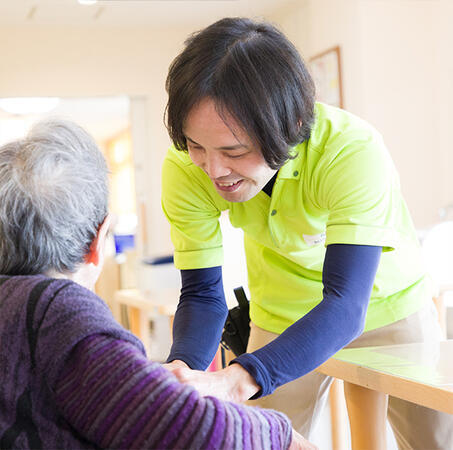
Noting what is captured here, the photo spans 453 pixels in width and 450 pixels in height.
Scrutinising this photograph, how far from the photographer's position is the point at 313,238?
1.38 metres

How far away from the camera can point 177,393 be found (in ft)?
2.54

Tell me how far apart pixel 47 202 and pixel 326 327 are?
0.46 meters

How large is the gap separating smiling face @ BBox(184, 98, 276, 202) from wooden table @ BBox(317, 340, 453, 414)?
1.10ft

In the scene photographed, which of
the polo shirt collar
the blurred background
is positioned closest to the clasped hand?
the polo shirt collar

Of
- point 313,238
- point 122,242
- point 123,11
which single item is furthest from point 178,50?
point 313,238

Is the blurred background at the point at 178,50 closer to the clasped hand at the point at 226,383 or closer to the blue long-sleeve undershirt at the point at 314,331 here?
the blue long-sleeve undershirt at the point at 314,331

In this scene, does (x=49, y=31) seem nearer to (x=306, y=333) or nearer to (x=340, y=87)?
(x=340, y=87)

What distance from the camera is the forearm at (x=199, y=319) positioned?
125cm

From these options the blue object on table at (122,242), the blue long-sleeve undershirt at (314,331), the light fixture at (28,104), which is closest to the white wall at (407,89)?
the light fixture at (28,104)

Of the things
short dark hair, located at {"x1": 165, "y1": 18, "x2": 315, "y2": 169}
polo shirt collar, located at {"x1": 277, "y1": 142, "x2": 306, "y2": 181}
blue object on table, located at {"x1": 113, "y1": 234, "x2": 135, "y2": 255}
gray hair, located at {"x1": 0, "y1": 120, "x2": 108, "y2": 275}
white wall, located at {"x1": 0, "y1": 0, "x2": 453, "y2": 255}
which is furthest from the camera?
blue object on table, located at {"x1": 113, "y1": 234, "x2": 135, "y2": 255}

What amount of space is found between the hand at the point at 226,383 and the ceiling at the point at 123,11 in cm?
511

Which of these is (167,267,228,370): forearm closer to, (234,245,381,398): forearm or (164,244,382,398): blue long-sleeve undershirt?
(164,244,382,398): blue long-sleeve undershirt

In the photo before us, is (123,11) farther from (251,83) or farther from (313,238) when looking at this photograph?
(251,83)

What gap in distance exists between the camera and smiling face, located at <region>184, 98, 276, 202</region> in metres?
1.10
